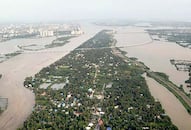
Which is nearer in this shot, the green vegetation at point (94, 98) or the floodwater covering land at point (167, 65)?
the green vegetation at point (94, 98)

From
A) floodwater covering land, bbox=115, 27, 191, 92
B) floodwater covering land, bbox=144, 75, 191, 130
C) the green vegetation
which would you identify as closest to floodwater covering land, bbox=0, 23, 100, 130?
the green vegetation

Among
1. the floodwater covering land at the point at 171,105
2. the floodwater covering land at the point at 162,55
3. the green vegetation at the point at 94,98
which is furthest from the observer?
the floodwater covering land at the point at 162,55

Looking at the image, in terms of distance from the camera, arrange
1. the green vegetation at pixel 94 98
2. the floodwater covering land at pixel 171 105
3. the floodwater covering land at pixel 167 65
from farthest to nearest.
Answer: the floodwater covering land at pixel 167 65, the floodwater covering land at pixel 171 105, the green vegetation at pixel 94 98

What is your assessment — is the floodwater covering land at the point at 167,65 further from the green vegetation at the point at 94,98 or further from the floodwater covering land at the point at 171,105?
the green vegetation at the point at 94,98

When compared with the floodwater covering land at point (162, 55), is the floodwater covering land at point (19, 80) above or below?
below

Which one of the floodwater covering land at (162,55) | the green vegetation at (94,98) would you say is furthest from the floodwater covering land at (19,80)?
the floodwater covering land at (162,55)

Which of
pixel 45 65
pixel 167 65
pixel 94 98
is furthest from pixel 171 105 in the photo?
pixel 45 65

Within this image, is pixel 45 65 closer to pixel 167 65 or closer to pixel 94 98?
pixel 94 98
